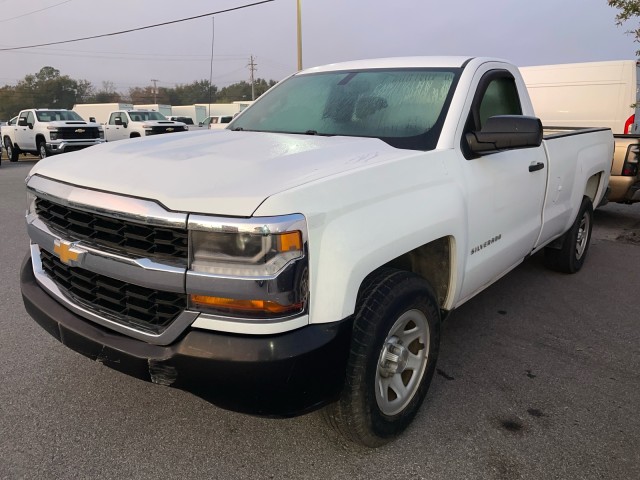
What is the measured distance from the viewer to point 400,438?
2.52 metres

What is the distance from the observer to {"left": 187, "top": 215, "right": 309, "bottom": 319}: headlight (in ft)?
5.91

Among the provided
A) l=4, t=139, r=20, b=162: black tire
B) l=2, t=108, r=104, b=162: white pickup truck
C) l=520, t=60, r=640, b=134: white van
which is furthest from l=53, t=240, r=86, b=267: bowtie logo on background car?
l=4, t=139, r=20, b=162: black tire

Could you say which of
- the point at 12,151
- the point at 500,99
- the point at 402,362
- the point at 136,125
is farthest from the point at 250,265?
the point at 12,151

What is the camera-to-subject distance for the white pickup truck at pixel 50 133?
59.6ft

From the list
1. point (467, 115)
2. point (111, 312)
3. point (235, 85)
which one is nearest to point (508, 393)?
point (467, 115)

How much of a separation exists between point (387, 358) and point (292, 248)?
2.79 ft

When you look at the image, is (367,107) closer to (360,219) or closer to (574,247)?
(360,219)

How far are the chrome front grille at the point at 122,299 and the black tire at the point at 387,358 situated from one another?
2.47 feet

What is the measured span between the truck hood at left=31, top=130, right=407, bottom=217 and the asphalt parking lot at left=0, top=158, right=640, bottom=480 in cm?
123

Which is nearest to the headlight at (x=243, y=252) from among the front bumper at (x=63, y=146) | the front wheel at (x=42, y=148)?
the front bumper at (x=63, y=146)

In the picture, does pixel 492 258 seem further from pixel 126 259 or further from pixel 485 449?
pixel 126 259

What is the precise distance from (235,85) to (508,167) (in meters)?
73.2

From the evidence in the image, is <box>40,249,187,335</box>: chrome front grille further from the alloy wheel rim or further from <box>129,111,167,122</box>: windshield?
<box>129,111,167,122</box>: windshield

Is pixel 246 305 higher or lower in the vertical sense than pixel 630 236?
higher
